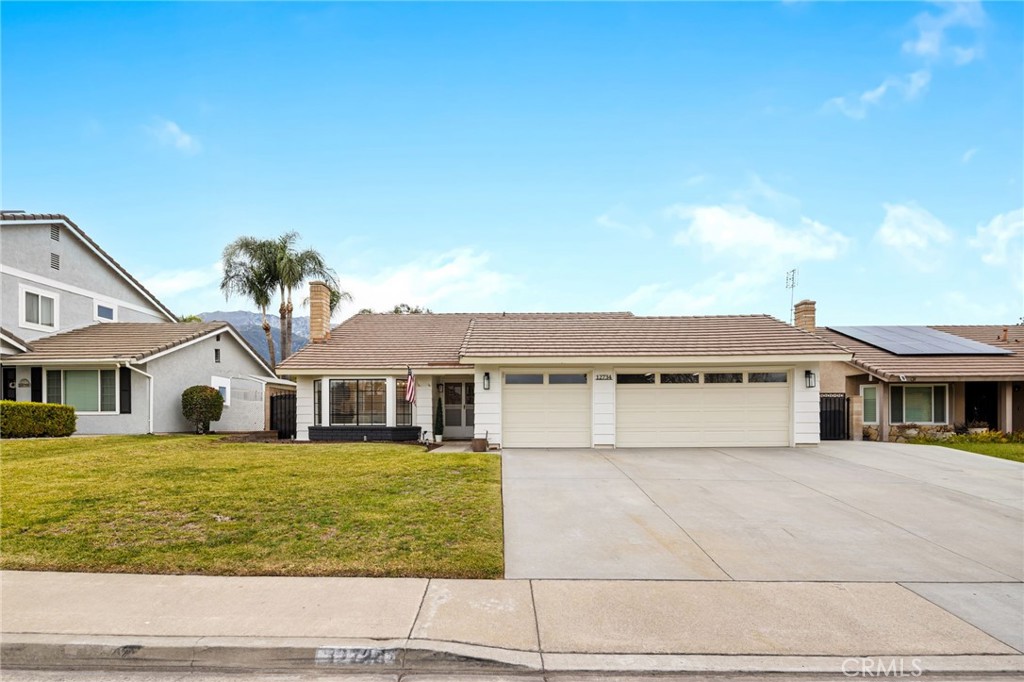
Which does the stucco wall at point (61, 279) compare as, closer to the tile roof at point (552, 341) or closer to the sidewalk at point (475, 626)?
the tile roof at point (552, 341)

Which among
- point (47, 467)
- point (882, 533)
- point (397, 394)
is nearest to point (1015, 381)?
point (882, 533)

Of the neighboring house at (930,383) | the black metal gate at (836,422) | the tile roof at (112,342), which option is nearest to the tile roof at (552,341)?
the black metal gate at (836,422)

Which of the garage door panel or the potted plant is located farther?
the potted plant

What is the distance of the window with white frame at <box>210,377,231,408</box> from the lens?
2099 centimetres

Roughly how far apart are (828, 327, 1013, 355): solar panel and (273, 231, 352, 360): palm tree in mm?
27403

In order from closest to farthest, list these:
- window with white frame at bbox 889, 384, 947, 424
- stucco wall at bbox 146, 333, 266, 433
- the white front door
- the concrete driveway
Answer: the concrete driveway < the white front door < window with white frame at bbox 889, 384, 947, 424 < stucco wall at bbox 146, 333, 266, 433

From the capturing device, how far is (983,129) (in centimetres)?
1431

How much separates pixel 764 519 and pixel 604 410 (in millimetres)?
7040

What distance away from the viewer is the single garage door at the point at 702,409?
46.1 ft

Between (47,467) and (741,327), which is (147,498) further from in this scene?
(741,327)

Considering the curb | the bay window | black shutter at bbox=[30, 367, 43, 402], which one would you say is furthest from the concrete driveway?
black shutter at bbox=[30, 367, 43, 402]

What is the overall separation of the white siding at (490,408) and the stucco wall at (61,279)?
626 inches

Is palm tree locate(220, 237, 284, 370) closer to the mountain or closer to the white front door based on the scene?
the mountain

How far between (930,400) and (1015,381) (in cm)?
261
